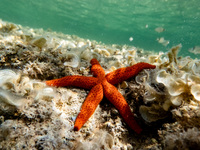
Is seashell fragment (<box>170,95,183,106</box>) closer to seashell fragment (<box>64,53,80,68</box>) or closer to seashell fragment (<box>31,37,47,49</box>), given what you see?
seashell fragment (<box>64,53,80,68</box>)

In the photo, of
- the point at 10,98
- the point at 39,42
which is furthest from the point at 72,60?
the point at 10,98

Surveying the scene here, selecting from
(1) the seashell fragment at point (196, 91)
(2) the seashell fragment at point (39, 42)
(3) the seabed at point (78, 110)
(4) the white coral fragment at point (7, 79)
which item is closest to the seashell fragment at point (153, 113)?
(3) the seabed at point (78, 110)

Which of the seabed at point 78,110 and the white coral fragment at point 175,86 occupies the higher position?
the white coral fragment at point 175,86

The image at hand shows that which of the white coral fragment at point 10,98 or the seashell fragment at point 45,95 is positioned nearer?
the white coral fragment at point 10,98

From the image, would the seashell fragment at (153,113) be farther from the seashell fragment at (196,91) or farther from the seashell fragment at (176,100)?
the seashell fragment at (196,91)

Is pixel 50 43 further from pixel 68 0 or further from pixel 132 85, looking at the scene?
pixel 68 0

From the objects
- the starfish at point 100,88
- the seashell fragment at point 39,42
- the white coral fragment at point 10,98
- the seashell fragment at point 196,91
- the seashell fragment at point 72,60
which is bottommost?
the white coral fragment at point 10,98
